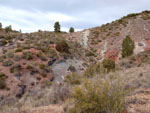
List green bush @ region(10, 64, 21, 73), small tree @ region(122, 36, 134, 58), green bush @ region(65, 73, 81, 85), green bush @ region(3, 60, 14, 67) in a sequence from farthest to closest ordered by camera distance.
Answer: small tree @ region(122, 36, 134, 58), green bush @ region(3, 60, 14, 67), green bush @ region(10, 64, 21, 73), green bush @ region(65, 73, 81, 85)

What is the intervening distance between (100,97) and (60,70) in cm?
1531

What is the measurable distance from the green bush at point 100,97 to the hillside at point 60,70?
32 cm

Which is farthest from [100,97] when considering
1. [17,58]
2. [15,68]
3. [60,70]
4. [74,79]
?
[17,58]

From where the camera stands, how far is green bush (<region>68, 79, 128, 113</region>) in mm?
3652

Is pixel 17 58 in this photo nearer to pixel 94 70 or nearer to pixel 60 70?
pixel 60 70

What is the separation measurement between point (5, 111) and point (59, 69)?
546 inches

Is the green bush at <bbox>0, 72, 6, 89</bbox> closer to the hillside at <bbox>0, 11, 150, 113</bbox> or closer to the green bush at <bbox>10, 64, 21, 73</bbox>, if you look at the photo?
the hillside at <bbox>0, 11, 150, 113</bbox>

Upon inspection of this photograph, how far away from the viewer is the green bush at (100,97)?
3.65 meters

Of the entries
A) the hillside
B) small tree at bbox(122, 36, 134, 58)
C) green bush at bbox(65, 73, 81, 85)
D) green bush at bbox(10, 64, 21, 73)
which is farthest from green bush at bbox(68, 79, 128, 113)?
small tree at bbox(122, 36, 134, 58)

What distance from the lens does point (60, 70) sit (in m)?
18.8

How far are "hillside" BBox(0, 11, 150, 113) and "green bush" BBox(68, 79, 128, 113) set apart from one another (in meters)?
0.32

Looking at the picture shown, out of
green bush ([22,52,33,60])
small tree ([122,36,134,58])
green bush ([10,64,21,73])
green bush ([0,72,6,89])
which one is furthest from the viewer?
small tree ([122,36,134,58])

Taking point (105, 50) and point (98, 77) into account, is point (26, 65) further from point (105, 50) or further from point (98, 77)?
point (105, 50)

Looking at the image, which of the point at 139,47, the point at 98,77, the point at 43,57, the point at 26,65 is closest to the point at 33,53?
the point at 43,57
